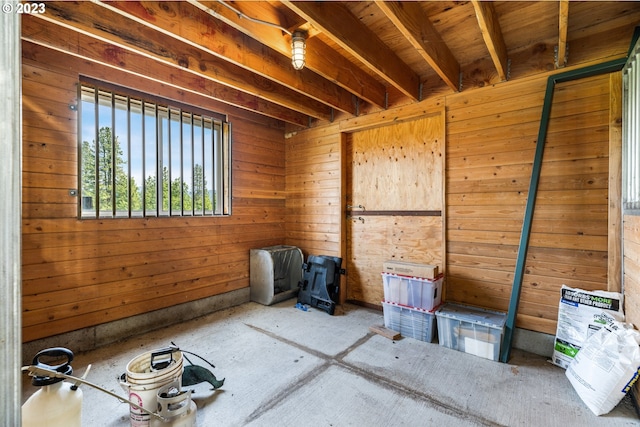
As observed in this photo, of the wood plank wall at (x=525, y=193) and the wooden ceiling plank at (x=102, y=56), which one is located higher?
the wooden ceiling plank at (x=102, y=56)

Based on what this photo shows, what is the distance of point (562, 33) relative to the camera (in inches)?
75.7

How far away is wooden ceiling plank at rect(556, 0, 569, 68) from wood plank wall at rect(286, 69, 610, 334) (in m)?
→ 0.13

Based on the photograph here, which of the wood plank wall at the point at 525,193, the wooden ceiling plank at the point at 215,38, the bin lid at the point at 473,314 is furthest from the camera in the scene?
the bin lid at the point at 473,314

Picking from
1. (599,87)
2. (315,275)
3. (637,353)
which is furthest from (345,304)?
(599,87)

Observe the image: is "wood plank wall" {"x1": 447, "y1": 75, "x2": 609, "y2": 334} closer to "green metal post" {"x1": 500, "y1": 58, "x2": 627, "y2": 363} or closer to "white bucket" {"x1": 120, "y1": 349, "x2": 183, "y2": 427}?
"green metal post" {"x1": 500, "y1": 58, "x2": 627, "y2": 363}

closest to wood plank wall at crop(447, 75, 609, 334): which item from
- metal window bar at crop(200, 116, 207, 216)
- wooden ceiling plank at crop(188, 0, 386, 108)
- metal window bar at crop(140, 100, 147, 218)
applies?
wooden ceiling plank at crop(188, 0, 386, 108)

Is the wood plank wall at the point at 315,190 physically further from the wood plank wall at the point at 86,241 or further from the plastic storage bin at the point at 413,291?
the plastic storage bin at the point at 413,291

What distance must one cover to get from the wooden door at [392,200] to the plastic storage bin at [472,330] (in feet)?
1.70

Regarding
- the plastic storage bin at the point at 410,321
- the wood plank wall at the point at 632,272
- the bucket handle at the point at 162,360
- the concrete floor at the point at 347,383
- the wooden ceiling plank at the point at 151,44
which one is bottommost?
the concrete floor at the point at 347,383

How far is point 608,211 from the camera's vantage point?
2119mm

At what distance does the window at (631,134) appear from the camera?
178 centimetres

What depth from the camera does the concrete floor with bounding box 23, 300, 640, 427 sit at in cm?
167

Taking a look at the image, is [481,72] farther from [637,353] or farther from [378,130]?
[637,353]

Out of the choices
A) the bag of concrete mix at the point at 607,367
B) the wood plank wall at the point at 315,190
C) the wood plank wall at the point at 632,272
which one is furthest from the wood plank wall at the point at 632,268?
the wood plank wall at the point at 315,190
